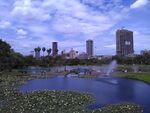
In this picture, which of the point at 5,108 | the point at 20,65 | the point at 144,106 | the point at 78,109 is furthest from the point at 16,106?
the point at 20,65

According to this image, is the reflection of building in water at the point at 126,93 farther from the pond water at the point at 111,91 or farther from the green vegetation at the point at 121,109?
the green vegetation at the point at 121,109

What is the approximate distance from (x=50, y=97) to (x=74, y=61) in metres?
132

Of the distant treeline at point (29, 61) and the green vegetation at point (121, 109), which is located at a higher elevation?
the distant treeline at point (29, 61)

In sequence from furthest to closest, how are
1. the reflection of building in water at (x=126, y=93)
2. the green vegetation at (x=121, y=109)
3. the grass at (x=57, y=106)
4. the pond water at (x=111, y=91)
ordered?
the reflection of building in water at (x=126, y=93) → the pond water at (x=111, y=91) → the grass at (x=57, y=106) → the green vegetation at (x=121, y=109)

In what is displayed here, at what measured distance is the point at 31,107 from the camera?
101 feet

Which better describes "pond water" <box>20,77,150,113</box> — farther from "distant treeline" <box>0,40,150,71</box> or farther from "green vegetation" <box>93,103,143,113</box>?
"distant treeline" <box>0,40,150,71</box>

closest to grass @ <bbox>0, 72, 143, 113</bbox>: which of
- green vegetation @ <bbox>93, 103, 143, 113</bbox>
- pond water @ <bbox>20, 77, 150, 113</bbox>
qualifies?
green vegetation @ <bbox>93, 103, 143, 113</bbox>

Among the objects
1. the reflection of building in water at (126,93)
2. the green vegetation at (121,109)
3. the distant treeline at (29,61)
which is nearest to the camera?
the green vegetation at (121,109)

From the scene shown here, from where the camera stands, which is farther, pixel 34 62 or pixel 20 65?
pixel 34 62

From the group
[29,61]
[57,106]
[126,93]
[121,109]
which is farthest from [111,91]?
[29,61]

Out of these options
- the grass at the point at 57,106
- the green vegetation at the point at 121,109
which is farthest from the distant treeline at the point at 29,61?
the green vegetation at the point at 121,109

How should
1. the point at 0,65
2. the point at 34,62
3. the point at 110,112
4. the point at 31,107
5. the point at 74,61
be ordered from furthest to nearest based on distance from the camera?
the point at 74,61 < the point at 34,62 < the point at 0,65 < the point at 31,107 < the point at 110,112

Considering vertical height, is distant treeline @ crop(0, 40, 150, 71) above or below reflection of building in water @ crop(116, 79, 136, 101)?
above

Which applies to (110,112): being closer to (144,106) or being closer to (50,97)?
(144,106)
